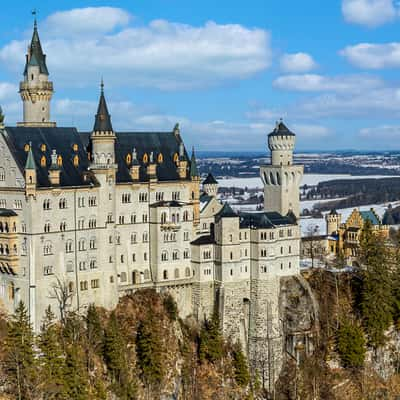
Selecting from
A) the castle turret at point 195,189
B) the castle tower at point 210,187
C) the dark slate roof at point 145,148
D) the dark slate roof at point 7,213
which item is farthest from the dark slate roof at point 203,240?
the dark slate roof at point 7,213

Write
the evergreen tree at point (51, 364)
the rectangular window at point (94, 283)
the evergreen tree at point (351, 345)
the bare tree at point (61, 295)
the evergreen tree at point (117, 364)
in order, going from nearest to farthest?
1. the evergreen tree at point (51, 364)
2. the evergreen tree at point (117, 364)
3. the bare tree at point (61, 295)
4. the rectangular window at point (94, 283)
5. the evergreen tree at point (351, 345)

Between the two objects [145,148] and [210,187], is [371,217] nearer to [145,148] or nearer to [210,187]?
[210,187]

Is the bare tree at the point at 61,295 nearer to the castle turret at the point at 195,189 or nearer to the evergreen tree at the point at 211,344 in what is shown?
the evergreen tree at the point at 211,344

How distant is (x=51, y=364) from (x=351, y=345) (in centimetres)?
3454

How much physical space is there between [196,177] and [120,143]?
30.5 ft

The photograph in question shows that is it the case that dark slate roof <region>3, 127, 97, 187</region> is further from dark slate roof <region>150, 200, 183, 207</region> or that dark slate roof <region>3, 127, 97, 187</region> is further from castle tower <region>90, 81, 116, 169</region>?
dark slate roof <region>150, 200, 183, 207</region>

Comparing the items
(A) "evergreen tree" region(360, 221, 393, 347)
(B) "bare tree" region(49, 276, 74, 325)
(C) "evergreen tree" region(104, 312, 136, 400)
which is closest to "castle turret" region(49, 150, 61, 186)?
(B) "bare tree" region(49, 276, 74, 325)

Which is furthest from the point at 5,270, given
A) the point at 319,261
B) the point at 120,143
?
the point at 319,261

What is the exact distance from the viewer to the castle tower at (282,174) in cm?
9800

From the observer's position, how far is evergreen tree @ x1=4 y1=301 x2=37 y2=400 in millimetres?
68688

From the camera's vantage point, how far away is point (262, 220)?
87812 mm

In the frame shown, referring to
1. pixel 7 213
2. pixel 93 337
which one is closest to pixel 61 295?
pixel 93 337

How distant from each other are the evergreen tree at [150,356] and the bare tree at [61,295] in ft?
25.0

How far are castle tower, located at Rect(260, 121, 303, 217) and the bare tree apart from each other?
31795 millimetres
